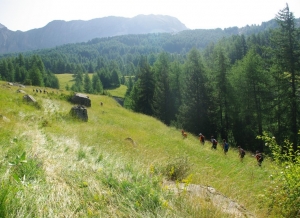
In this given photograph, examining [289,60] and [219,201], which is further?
[289,60]

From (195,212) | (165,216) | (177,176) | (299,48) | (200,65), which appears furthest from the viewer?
(200,65)

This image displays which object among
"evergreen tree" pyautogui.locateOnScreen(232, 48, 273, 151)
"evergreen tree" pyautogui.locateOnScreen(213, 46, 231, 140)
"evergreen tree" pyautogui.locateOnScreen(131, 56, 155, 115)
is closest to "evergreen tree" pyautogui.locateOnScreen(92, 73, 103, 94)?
"evergreen tree" pyautogui.locateOnScreen(131, 56, 155, 115)

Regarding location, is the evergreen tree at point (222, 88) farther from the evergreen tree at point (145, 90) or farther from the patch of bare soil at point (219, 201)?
the patch of bare soil at point (219, 201)

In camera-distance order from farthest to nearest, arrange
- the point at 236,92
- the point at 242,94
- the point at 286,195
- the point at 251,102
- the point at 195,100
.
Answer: the point at 195,100
the point at 236,92
the point at 242,94
the point at 251,102
the point at 286,195

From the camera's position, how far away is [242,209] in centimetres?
449

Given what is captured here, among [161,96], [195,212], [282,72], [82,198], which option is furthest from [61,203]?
[161,96]

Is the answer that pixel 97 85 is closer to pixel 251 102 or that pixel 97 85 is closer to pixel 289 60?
pixel 251 102

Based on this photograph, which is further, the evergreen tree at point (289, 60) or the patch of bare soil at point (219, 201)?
the evergreen tree at point (289, 60)

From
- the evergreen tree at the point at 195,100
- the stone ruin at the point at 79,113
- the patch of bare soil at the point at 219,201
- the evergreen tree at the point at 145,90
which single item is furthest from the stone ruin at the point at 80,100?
the patch of bare soil at the point at 219,201

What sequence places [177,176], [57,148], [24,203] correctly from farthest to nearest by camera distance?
[57,148] → [177,176] → [24,203]

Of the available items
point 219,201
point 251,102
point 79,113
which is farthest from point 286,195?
point 251,102

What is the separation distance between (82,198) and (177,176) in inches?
115

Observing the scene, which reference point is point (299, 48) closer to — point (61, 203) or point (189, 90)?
point (189, 90)

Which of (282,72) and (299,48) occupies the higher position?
(299,48)
